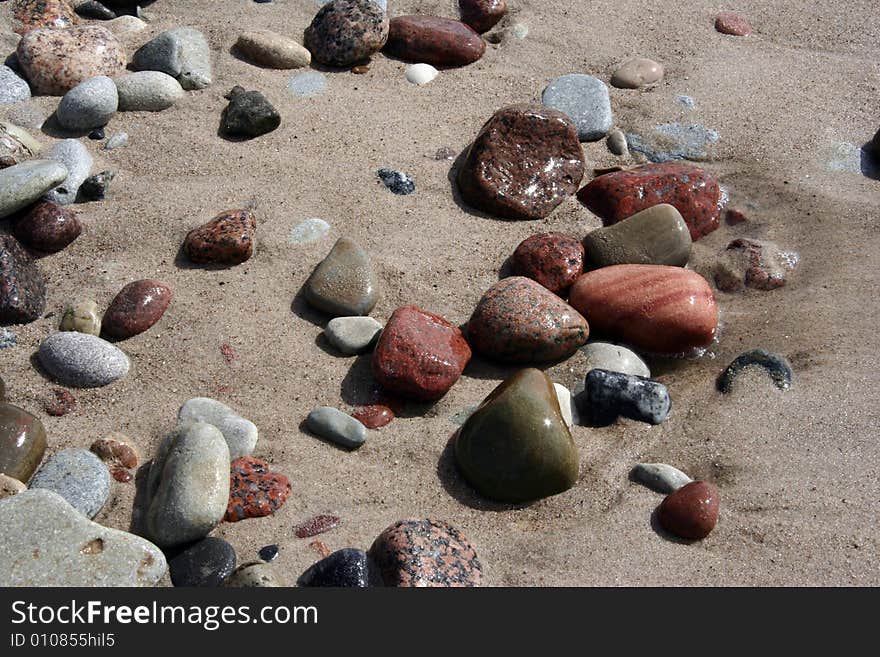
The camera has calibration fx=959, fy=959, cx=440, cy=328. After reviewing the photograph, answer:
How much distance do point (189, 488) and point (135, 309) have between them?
1.00 metres

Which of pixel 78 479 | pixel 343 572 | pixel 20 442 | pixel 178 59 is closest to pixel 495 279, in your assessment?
pixel 343 572

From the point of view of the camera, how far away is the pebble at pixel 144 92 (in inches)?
180

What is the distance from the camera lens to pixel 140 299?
3680 millimetres

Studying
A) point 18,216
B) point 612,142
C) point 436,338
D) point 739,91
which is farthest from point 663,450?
point 18,216

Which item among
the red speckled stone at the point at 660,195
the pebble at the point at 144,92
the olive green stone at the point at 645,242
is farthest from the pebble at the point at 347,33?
the olive green stone at the point at 645,242

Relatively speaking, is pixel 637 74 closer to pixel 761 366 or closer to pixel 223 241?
pixel 761 366

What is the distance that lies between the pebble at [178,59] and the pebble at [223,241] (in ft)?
3.76

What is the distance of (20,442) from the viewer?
10.3 feet

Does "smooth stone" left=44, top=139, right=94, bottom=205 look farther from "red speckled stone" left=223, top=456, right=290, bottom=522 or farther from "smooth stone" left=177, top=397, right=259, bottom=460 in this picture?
"red speckled stone" left=223, top=456, right=290, bottom=522

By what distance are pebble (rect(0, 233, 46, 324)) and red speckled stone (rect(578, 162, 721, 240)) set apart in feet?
7.76

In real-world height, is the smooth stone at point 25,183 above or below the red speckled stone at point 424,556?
above

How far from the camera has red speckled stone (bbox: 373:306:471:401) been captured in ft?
11.3

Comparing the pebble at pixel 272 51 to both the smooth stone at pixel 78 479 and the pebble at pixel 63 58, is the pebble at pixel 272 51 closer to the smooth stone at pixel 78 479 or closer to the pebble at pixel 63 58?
the pebble at pixel 63 58
